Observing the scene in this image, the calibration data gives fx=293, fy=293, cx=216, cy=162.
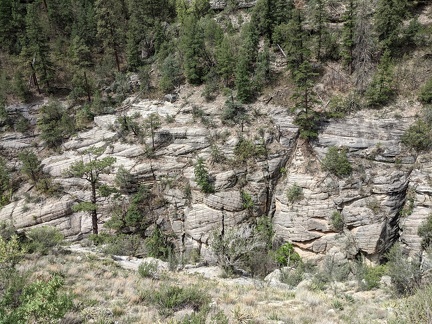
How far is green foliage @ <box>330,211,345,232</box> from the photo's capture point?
2441 centimetres

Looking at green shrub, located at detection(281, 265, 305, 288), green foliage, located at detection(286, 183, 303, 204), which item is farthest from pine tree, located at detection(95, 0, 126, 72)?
green shrub, located at detection(281, 265, 305, 288)

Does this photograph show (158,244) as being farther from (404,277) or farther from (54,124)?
(404,277)

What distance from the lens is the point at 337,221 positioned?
958 inches

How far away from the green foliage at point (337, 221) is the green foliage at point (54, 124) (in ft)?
93.1

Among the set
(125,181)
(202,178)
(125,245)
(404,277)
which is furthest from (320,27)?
(125,245)

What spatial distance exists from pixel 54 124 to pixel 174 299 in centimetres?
2998

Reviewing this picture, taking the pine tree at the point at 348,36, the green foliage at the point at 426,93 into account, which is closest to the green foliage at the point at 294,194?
the green foliage at the point at 426,93

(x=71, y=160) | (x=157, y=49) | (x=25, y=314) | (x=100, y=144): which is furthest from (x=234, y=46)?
(x=25, y=314)

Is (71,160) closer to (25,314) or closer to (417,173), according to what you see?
(25,314)

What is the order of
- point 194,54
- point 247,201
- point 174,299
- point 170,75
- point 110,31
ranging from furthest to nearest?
point 110,31 → point 170,75 → point 194,54 → point 247,201 → point 174,299

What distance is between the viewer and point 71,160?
1201 inches

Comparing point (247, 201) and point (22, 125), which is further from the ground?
point (22, 125)

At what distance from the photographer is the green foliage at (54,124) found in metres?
32.0

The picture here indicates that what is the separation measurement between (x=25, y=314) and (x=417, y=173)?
27677mm
